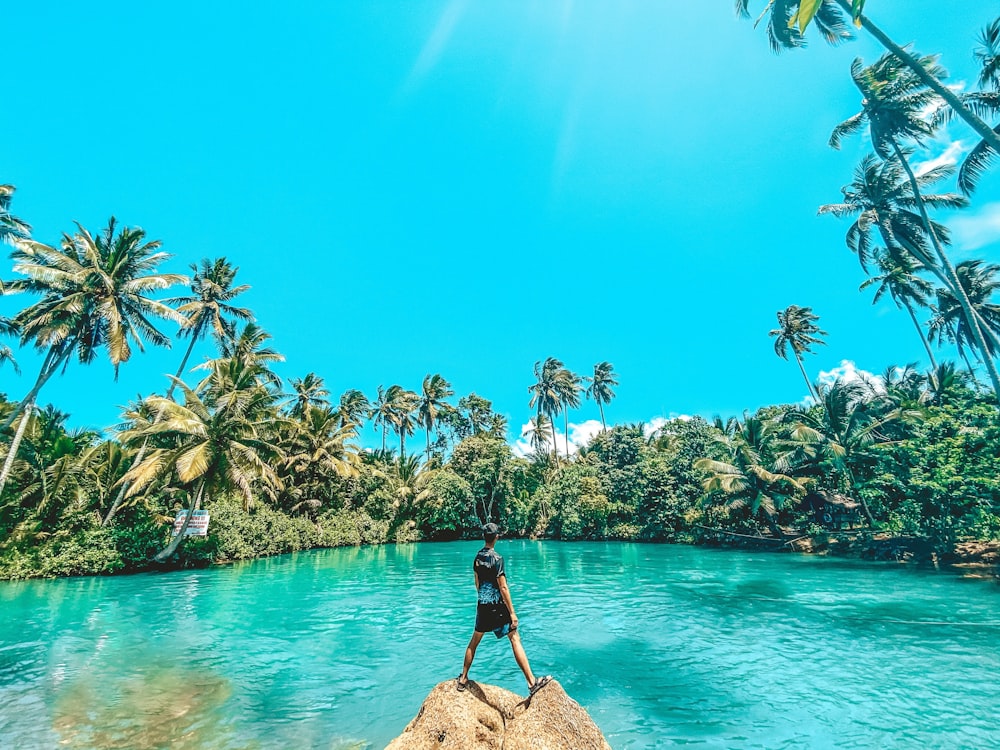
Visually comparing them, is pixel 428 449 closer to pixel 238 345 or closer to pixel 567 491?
pixel 567 491

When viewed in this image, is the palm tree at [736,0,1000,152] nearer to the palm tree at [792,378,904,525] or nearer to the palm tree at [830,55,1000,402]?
the palm tree at [830,55,1000,402]

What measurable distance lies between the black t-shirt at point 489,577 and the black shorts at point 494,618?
6 cm

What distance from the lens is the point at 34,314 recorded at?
57.2 ft

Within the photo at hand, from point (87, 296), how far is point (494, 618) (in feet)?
72.4

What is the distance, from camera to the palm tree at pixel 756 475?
2777cm

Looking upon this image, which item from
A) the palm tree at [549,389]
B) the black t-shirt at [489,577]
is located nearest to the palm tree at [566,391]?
the palm tree at [549,389]

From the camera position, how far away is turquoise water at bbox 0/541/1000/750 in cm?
625

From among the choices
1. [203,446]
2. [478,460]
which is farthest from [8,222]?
[478,460]

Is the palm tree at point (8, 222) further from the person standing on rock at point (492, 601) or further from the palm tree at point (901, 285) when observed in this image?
the palm tree at point (901, 285)

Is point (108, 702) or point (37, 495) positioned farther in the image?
point (37, 495)

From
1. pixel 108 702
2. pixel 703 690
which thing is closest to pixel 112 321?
pixel 108 702

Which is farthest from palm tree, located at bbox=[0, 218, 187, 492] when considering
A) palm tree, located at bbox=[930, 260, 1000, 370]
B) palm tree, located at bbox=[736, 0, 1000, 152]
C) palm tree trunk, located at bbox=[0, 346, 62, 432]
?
palm tree, located at bbox=[930, 260, 1000, 370]

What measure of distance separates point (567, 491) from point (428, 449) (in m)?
19.0

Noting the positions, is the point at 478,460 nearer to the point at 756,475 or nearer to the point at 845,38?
the point at 756,475
